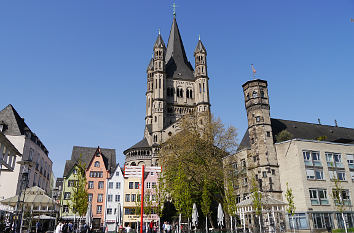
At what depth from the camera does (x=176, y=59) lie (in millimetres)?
88625

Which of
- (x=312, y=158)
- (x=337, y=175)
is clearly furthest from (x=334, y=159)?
(x=312, y=158)

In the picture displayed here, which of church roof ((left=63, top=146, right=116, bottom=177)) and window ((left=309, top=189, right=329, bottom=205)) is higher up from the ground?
church roof ((left=63, top=146, right=116, bottom=177))

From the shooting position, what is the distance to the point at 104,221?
52.2 metres

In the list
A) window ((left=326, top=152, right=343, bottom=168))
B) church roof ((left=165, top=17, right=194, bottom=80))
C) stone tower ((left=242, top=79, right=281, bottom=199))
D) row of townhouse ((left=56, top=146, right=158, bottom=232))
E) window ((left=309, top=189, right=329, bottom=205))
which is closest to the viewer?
window ((left=309, top=189, right=329, bottom=205))

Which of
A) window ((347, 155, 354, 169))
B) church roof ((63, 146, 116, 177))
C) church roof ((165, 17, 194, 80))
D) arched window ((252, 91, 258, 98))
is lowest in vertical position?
window ((347, 155, 354, 169))

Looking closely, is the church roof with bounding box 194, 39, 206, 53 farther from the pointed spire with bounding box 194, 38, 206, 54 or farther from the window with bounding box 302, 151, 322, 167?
the window with bounding box 302, 151, 322, 167

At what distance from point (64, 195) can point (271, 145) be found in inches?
1554

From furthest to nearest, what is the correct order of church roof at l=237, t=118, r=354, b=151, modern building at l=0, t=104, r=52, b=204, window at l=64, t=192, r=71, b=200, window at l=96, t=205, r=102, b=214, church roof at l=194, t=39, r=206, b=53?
1. church roof at l=194, t=39, r=206, b=53
2. window at l=64, t=192, r=71, b=200
3. window at l=96, t=205, r=102, b=214
4. church roof at l=237, t=118, r=354, b=151
5. modern building at l=0, t=104, r=52, b=204

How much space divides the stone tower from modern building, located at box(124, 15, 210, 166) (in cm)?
2741

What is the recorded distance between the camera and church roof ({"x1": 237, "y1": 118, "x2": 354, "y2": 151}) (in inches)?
→ 1778

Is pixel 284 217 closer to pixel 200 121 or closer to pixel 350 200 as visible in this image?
pixel 350 200

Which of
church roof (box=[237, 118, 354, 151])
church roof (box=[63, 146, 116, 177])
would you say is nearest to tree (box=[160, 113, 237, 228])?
church roof (box=[237, 118, 354, 151])

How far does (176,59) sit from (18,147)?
58772mm

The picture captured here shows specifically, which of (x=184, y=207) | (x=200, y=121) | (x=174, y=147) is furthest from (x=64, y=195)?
(x=184, y=207)
